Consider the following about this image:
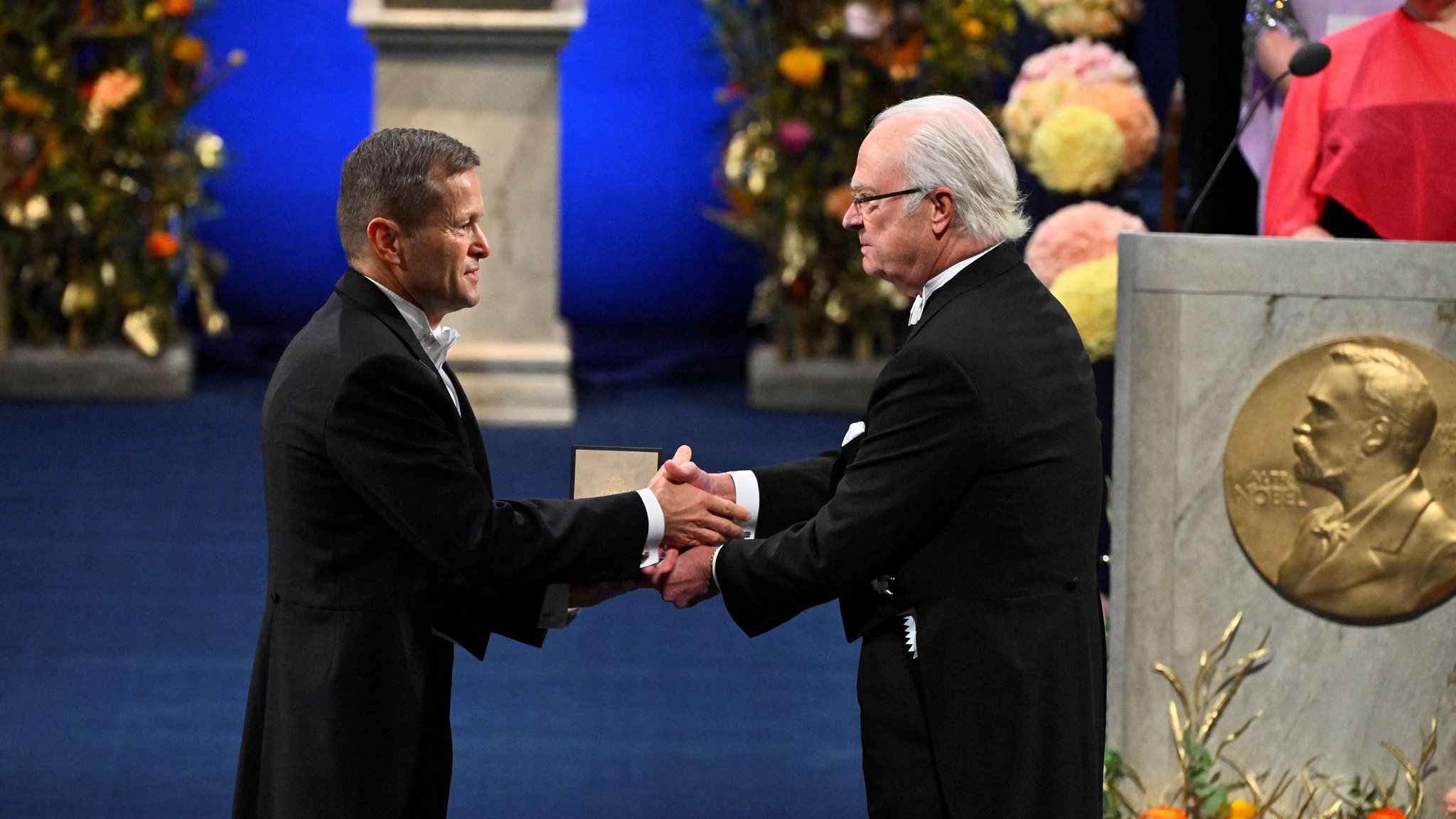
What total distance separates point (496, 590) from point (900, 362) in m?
0.63

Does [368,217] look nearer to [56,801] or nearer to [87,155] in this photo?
[56,801]

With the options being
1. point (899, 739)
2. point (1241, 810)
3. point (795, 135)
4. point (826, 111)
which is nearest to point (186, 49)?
point (795, 135)

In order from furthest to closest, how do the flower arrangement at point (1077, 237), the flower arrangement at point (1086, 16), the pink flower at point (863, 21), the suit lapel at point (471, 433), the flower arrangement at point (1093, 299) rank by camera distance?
1. the pink flower at point (863, 21)
2. the flower arrangement at point (1086, 16)
3. the flower arrangement at point (1077, 237)
4. the flower arrangement at point (1093, 299)
5. the suit lapel at point (471, 433)

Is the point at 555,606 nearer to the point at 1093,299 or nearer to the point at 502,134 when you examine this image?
the point at 1093,299

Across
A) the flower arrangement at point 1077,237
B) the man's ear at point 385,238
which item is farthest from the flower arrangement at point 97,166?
the man's ear at point 385,238

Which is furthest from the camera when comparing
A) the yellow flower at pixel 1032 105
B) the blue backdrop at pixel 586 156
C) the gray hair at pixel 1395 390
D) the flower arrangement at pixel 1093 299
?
the blue backdrop at pixel 586 156

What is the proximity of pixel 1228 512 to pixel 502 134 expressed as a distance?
4.39 metres

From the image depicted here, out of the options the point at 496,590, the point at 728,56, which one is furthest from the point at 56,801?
the point at 728,56

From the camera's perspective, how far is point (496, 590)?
2.46 metres

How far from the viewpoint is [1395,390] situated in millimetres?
3121

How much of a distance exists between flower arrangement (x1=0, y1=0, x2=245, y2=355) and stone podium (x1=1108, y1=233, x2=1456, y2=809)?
5.32 meters

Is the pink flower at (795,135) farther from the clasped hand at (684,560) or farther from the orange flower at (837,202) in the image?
the clasped hand at (684,560)

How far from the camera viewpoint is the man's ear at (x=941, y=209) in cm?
238

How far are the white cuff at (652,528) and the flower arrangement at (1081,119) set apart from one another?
6.99 feet
